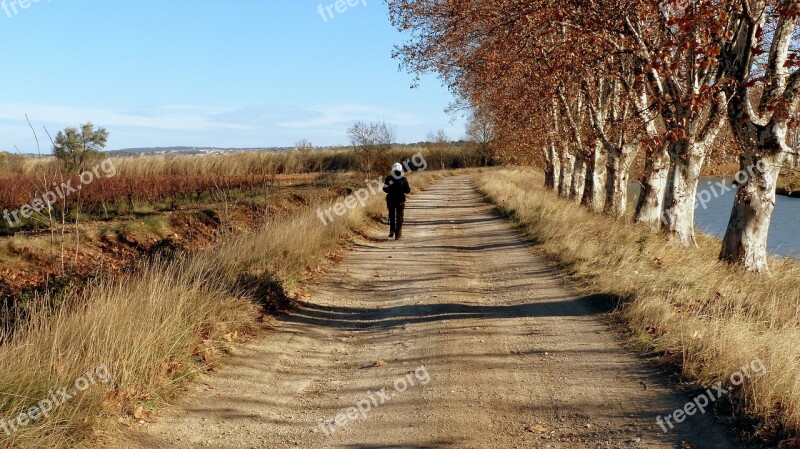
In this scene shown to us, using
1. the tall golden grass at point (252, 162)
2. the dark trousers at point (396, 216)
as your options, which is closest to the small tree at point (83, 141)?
the tall golden grass at point (252, 162)

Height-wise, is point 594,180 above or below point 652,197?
above

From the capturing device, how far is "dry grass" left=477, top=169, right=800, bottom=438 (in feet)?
Answer: 17.2

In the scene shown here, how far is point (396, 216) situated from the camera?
1756cm

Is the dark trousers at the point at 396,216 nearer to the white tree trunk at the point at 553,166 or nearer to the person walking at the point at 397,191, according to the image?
the person walking at the point at 397,191

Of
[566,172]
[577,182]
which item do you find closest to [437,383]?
[577,182]

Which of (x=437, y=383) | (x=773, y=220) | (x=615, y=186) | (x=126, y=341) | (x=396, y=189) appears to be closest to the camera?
(x=126, y=341)

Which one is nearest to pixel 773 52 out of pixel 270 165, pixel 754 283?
pixel 754 283

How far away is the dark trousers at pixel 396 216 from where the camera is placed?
17297mm

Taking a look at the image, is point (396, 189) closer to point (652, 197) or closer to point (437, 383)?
point (652, 197)

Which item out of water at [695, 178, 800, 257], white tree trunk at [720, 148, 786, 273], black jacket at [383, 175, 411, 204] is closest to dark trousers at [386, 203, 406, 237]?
black jacket at [383, 175, 411, 204]

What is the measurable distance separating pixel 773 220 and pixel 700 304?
24.9 meters

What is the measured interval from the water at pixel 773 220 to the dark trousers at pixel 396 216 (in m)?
9.04

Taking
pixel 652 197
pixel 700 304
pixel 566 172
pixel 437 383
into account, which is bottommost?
pixel 437 383

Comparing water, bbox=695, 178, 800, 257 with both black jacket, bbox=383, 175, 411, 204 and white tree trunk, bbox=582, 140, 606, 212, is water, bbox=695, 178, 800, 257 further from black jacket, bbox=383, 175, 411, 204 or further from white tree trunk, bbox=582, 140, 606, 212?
black jacket, bbox=383, 175, 411, 204
